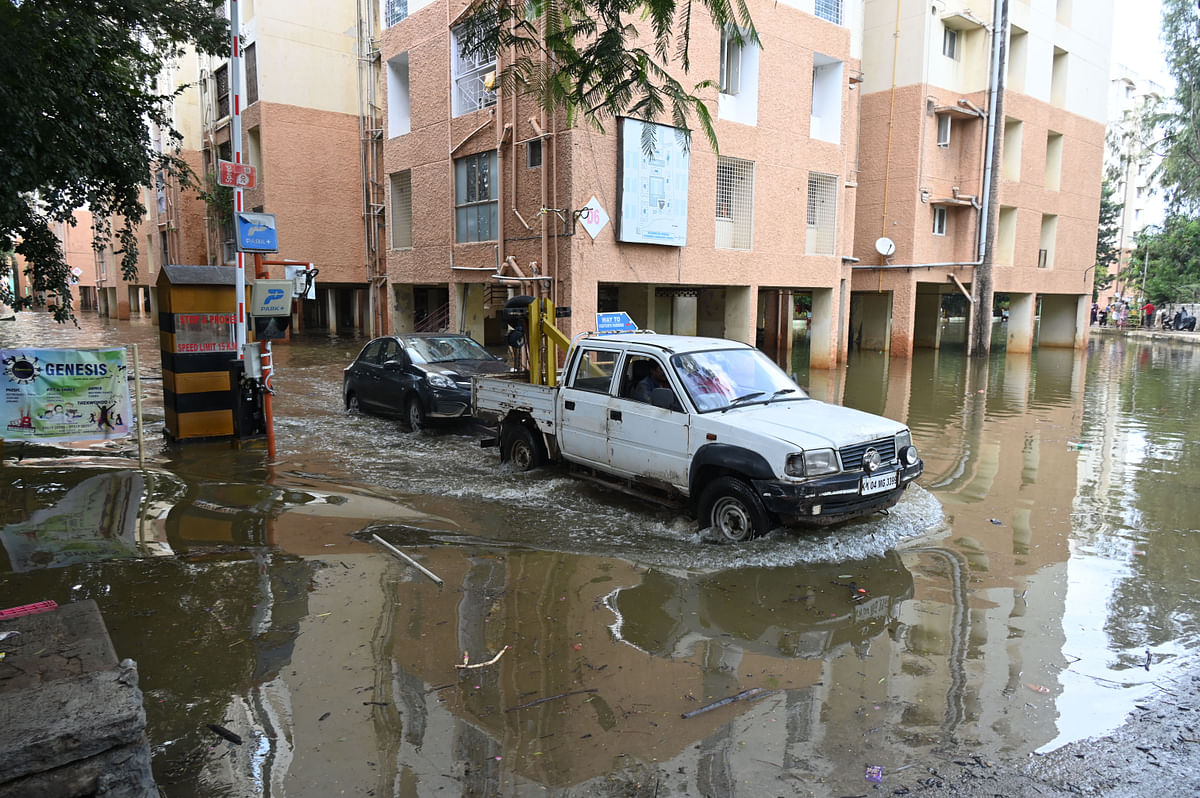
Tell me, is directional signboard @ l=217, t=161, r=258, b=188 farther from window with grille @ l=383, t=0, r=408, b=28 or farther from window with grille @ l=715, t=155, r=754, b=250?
window with grille @ l=383, t=0, r=408, b=28

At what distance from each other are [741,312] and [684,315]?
547cm

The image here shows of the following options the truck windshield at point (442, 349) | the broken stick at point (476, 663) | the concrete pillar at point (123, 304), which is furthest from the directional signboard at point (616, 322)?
the concrete pillar at point (123, 304)

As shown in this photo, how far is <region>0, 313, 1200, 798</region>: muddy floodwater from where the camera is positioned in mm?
3697

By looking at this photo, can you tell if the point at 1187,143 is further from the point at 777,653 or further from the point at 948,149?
the point at 777,653

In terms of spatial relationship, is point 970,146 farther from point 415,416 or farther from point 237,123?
point 237,123

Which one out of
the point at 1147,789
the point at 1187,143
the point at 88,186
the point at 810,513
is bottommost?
the point at 1147,789

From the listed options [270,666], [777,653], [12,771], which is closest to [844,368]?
[777,653]

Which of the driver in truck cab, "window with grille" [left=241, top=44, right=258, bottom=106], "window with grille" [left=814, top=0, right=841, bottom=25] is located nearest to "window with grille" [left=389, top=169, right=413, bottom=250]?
"window with grille" [left=241, top=44, right=258, bottom=106]

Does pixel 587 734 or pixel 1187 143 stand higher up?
pixel 1187 143

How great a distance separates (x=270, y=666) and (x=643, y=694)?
2.08 m

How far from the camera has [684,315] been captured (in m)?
26.0

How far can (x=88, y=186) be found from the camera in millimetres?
9766

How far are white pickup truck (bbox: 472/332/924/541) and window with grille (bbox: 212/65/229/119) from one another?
2791 centimetres

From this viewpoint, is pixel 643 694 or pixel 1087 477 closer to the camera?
pixel 643 694
